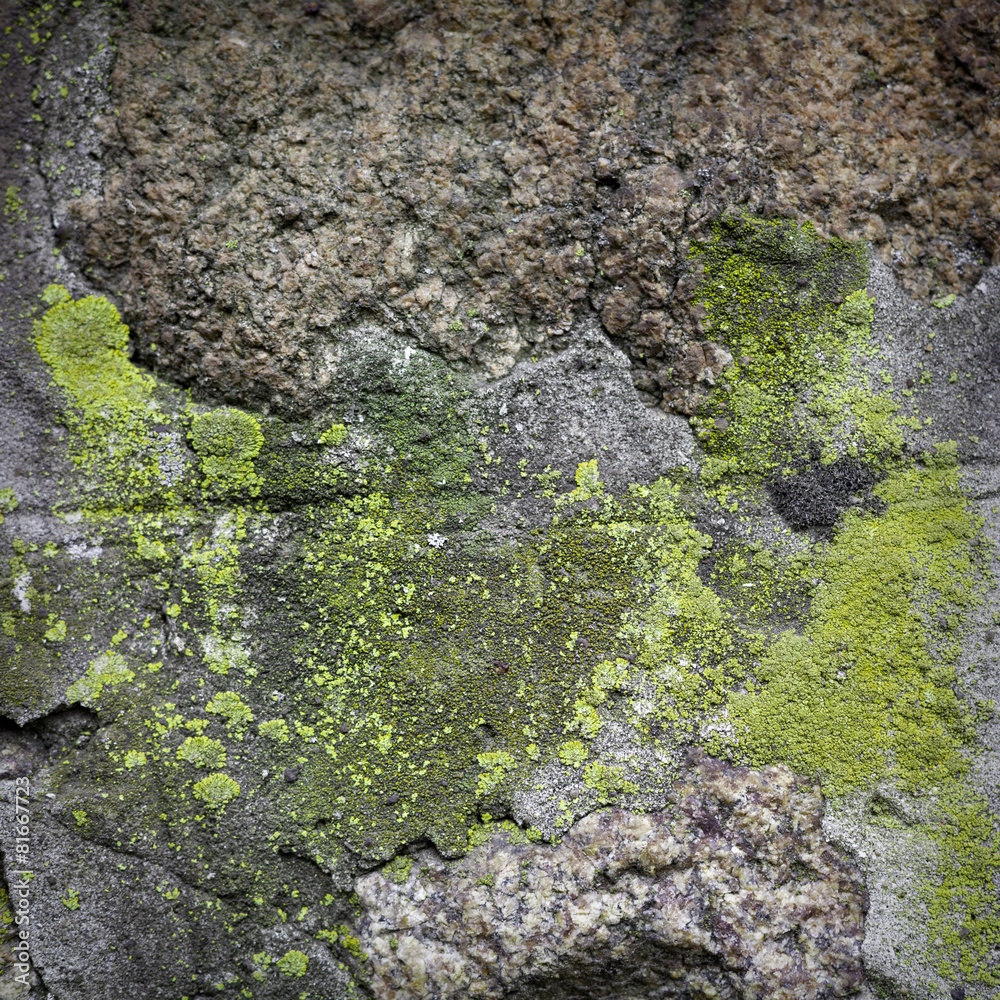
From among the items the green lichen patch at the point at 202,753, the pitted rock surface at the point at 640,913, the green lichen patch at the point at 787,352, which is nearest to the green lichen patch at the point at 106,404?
the green lichen patch at the point at 202,753

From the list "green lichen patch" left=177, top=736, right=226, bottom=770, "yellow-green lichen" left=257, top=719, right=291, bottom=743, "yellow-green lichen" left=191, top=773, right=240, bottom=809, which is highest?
"yellow-green lichen" left=257, top=719, right=291, bottom=743

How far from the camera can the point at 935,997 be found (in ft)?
3.94

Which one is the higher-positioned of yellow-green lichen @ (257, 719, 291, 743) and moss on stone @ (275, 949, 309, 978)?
yellow-green lichen @ (257, 719, 291, 743)

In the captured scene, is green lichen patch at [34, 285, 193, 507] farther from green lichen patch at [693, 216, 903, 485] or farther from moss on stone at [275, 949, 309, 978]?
green lichen patch at [693, 216, 903, 485]

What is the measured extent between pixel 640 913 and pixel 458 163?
126cm

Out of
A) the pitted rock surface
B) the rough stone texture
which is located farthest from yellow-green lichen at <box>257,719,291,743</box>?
the rough stone texture

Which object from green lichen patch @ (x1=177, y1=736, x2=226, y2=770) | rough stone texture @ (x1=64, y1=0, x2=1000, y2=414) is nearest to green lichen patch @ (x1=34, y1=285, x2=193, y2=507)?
rough stone texture @ (x1=64, y1=0, x2=1000, y2=414)

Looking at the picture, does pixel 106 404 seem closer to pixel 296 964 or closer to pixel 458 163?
pixel 458 163

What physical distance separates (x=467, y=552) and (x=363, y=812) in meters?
0.46

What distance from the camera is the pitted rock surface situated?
1179mm

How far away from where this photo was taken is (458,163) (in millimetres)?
1255

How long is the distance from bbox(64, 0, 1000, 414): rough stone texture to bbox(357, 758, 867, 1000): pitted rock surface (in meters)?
0.73

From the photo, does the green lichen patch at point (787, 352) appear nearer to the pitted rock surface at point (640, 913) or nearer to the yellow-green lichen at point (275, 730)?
the pitted rock surface at point (640, 913)

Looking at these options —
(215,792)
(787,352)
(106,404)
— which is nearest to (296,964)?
(215,792)
